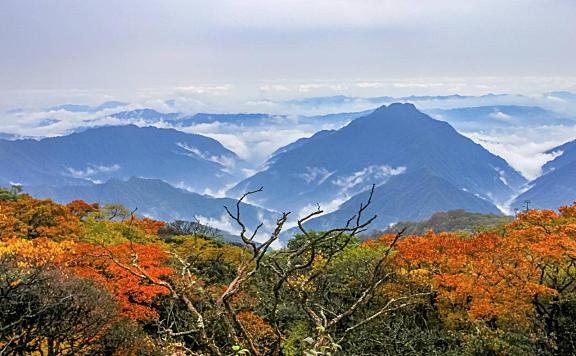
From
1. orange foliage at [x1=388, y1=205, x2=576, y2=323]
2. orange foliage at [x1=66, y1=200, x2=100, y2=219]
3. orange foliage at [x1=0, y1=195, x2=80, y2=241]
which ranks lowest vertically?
orange foliage at [x1=66, y1=200, x2=100, y2=219]

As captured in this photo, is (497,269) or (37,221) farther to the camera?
(37,221)

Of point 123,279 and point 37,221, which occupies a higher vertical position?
point 123,279

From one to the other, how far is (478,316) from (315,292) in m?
9.68

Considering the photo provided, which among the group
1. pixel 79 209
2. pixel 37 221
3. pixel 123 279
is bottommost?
pixel 79 209

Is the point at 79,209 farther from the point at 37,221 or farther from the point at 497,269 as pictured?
the point at 497,269

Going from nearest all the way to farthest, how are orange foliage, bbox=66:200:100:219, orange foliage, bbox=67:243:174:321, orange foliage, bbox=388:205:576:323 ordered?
orange foliage, bbox=388:205:576:323 < orange foliage, bbox=67:243:174:321 < orange foliage, bbox=66:200:100:219

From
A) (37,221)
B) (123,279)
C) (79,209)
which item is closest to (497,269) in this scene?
(123,279)

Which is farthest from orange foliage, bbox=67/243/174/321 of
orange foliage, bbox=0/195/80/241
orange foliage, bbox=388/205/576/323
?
orange foliage, bbox=388/205/576/323

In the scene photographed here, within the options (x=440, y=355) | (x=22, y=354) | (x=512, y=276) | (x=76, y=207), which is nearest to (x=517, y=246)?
(x=512, y=276)

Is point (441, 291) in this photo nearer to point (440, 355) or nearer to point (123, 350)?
point (440, 355)

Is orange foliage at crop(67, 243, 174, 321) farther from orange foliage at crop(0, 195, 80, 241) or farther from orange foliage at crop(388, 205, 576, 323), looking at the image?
orange foliage at crop(388, 205, 576, 323)

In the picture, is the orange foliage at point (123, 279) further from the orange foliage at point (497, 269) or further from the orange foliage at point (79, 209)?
the orange foliage at point (79, 209)

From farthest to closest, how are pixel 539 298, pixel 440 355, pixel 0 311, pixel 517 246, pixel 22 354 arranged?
pixel 517 246
pixel 539 298
pixel 440 355
pixel 22 354
pixel 0 311

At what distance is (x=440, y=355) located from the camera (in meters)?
23.2
